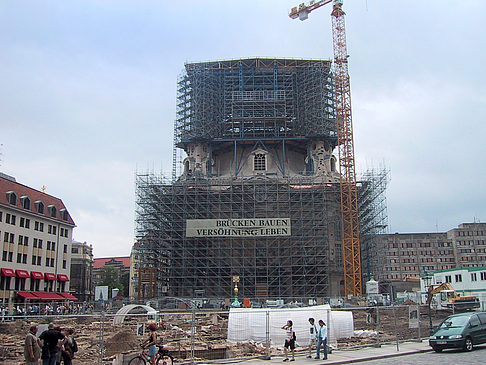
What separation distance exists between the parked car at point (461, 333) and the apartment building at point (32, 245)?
4201 cm

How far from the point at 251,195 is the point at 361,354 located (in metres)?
42.6

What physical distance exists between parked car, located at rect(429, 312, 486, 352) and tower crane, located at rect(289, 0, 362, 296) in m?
37.6

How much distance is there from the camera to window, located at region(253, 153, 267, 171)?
A: 2758 inches

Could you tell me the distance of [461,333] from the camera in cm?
2089

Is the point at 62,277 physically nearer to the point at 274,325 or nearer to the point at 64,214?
the point at 64,214

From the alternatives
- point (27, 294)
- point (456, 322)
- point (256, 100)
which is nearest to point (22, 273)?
point (27, 294)

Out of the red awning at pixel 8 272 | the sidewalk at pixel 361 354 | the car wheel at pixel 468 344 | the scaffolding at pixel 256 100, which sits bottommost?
the sidewalk at pixel 361 354

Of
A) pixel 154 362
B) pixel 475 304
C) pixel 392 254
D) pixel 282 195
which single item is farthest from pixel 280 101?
pixel 392 254

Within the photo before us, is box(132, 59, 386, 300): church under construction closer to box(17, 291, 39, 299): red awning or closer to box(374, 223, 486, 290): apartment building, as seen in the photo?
box(17, 291, 39, 299): red awning

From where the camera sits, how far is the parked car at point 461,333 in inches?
818

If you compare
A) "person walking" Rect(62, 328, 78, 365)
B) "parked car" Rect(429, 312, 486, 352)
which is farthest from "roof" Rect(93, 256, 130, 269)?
"person walking" Rect(62, 328, 78, 365)

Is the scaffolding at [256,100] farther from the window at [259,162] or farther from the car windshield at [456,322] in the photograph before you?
the car windshield at [456,322]

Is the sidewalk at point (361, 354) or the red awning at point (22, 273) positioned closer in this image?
the sidewalk at point (361, 354)

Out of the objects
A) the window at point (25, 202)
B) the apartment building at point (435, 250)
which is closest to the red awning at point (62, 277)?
the window at point (25, 202)
